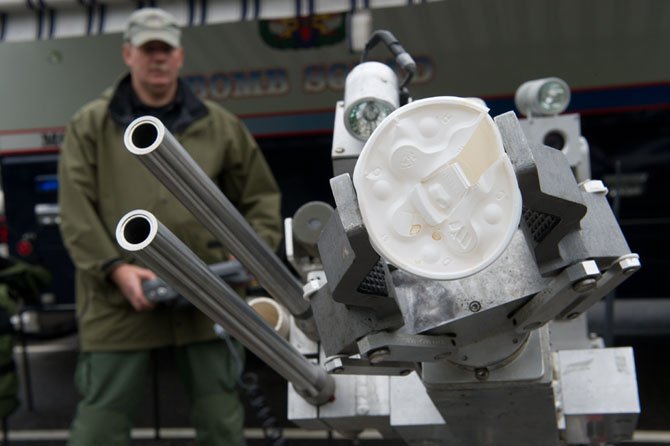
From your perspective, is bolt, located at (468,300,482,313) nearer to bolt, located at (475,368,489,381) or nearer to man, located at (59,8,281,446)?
bolt, located at (475,368,489,381)

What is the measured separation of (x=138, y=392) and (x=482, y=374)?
1.78 meters

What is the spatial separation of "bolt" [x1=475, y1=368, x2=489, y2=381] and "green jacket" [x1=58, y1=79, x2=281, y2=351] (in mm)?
1599

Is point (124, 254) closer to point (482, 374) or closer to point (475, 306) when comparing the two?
point (482, 374)

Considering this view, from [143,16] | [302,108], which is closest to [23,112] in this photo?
[302,108]

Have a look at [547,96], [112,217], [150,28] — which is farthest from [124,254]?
[547,96]

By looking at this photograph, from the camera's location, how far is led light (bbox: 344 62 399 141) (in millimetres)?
1729

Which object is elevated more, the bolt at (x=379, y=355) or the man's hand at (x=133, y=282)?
the man's hand at (x=133, y=282)

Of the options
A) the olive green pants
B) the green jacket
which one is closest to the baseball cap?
the green jacket

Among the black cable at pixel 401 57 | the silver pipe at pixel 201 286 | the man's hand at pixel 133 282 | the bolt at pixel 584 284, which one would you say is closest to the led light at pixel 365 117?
the black cable at pixel 401 57

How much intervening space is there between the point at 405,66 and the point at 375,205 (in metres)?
0.63

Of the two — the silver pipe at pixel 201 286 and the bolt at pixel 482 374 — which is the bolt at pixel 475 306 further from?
the silver pipe at pixel 201 286

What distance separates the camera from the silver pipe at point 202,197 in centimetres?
141

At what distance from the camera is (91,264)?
3027mm

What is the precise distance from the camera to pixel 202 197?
1520 mm
